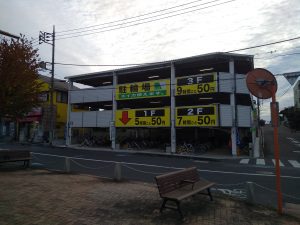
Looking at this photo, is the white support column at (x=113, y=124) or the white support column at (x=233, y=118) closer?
the white support column at (x=233, y=118)

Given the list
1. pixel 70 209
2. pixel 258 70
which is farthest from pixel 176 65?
pixel 70 209

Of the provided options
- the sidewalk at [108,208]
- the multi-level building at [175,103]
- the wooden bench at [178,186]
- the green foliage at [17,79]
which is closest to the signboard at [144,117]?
the multi-level building at [175,103]

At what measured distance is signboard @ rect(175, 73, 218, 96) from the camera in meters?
27.7

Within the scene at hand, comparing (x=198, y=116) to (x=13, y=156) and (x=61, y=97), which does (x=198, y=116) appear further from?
(x=61, y=97)

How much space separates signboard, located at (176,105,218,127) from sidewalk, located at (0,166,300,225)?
17.8 metres

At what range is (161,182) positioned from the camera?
7195mm

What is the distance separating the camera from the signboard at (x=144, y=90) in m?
30.9

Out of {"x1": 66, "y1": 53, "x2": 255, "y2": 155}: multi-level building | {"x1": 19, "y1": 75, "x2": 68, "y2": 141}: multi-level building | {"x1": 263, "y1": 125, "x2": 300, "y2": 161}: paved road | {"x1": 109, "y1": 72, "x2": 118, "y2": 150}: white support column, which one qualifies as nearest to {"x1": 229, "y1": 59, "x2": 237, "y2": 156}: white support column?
{"x1": 66, "y1": 53, "x2": 255, "y2": 155}: multi-level building

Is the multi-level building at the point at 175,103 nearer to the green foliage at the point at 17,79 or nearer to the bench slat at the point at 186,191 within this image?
the green foliage at the point at 17,79

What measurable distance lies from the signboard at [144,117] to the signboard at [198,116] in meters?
1.46

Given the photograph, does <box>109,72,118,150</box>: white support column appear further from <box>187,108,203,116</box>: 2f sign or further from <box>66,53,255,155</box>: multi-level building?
<box>187,108,203,116</box>: 2f sign

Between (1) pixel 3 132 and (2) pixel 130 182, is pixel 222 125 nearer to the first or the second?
(2) pixel 130 182

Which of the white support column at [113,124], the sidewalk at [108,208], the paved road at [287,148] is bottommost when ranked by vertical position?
the sidewalk at [108,208]

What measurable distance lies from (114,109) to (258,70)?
27.0m
